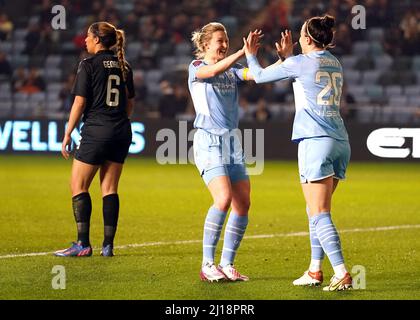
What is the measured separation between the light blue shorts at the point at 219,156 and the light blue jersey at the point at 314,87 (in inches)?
26.4

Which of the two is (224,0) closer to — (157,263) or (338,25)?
(338,25)

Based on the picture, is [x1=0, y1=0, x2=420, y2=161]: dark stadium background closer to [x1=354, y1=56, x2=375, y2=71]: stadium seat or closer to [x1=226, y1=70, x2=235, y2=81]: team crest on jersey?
[x1=354, y1=56, x2=375, y2=71]: stadium seat

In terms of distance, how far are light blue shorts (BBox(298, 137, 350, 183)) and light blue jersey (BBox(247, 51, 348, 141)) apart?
5cm

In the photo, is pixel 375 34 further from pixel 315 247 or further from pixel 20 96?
pixel 315 247

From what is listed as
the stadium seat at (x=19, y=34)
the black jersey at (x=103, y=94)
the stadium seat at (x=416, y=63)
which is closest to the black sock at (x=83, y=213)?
the black jersey at (x=103, y=94)

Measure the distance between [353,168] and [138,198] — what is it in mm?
6226

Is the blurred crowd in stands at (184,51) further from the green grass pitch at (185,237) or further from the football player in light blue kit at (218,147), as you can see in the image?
the football player in light blue kit at (218,147)

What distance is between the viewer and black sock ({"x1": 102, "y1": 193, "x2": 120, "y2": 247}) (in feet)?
32.5

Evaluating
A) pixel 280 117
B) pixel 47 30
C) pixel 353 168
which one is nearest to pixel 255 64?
pixel 353 168

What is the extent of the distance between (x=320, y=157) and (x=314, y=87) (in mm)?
516

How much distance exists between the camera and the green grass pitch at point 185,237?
8.22 m

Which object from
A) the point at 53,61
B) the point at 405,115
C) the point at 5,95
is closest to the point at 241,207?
the point at 405,115

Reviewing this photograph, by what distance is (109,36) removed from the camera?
9797mm

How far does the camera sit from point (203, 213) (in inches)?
541
